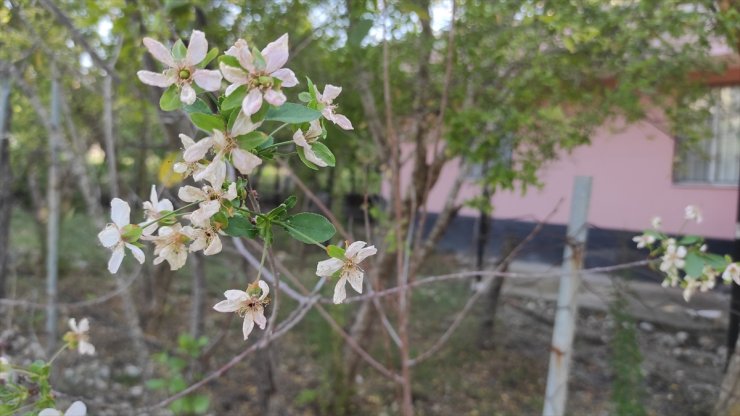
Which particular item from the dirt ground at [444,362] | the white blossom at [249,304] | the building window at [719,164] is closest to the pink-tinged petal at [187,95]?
the white blossom at [249,304]

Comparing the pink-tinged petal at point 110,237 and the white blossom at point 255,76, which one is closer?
the white blossom at point 255,76

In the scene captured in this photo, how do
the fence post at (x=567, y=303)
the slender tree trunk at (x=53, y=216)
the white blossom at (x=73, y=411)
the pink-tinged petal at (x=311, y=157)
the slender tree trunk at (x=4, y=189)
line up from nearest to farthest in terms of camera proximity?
1. the pink-tinged petal at (x=311, y=157)
2. the white blossom at (x=73, y=411)
3. the fence post at (x=567, y=303)
4. the slender tree trunk at (x=53, y=216)
5. the slender tree trunk at (x=4, y=189)

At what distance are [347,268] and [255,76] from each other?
250mm

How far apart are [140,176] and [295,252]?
1.49 metres

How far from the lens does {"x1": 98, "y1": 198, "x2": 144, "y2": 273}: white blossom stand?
69cm

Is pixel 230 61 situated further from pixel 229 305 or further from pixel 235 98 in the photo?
pixel 229 305

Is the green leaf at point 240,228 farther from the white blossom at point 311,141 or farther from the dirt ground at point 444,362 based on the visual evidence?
the dirt ground at point 444,362

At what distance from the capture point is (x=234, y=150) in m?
0.61

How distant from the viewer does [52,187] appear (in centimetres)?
296

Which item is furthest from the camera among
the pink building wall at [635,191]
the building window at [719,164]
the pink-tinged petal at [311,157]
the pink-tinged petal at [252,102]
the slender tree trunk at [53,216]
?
the pink building wall at [635,191]

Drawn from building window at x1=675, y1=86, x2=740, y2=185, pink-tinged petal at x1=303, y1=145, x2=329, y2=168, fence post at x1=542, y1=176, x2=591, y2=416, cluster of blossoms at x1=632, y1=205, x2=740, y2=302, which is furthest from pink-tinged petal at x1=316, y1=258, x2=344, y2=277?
building window at x1=675, y1=86, x2=740, y2=185

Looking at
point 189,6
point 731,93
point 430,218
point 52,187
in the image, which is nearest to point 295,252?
point 52,187

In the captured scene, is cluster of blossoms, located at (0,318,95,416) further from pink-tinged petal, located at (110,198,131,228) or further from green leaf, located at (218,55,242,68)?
green leaf, located at (218,55,242,68)

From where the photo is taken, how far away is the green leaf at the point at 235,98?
0.59m
